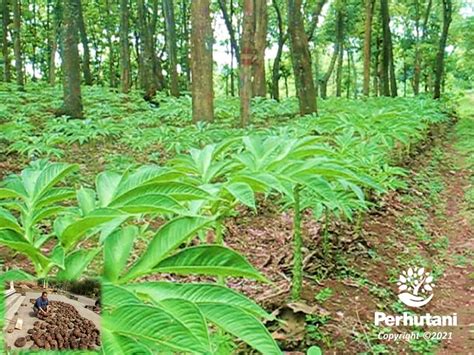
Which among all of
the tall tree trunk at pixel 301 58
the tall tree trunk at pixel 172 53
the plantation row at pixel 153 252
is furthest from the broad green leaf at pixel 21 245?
the tall tree trunk at pixel 172 53

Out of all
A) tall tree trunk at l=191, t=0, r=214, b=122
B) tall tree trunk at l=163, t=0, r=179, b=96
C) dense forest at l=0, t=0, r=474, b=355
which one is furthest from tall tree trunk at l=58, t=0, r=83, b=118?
tall tree trunk at l=163, t=0, r=179, b=96

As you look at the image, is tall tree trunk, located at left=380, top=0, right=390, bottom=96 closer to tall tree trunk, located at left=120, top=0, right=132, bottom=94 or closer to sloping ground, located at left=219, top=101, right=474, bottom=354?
tall tree trunk, located at left=120, top=0, right=132, bottom=94

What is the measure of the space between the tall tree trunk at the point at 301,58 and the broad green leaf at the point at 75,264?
8.93 meters

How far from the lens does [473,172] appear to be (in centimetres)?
924

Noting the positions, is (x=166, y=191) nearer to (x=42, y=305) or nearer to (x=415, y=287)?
(x=42, y=305)

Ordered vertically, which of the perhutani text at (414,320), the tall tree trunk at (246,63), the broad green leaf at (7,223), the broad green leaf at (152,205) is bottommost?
the perhutani text at (414,320)

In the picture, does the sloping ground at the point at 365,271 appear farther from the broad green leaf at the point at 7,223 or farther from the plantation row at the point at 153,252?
the broad green leaf at the point at 7,223

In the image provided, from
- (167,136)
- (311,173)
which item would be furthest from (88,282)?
(167,136)

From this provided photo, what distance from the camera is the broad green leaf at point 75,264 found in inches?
43.9

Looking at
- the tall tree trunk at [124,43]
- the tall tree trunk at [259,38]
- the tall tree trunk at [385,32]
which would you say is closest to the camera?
the tall tree trunk at [259,38]

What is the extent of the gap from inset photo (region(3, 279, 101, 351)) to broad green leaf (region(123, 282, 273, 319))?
88 millimetres

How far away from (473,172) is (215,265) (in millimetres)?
9149

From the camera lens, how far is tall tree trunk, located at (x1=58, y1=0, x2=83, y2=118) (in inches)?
354

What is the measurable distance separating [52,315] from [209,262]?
1.01ft
